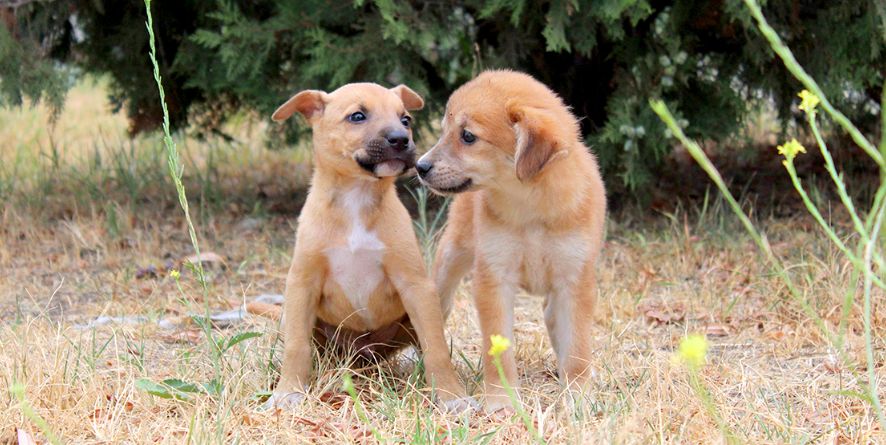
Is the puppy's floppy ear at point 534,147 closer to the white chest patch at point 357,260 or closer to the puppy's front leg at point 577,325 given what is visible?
the puppy's front leg at point 577,325

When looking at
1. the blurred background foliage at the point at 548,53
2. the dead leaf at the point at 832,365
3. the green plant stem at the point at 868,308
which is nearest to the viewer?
the green plant stem at the point at 868,308

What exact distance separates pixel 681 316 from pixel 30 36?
378 centimetres

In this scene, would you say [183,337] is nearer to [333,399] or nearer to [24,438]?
[333,399]

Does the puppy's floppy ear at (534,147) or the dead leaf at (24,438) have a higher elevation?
the puppy's floppy ear at (534,147)

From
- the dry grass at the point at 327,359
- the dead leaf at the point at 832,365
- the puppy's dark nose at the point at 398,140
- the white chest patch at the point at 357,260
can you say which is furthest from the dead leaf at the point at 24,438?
the dead leaf at the point at 832,365

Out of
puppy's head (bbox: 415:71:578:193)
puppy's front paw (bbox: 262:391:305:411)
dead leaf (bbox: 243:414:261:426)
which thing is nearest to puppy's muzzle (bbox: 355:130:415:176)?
puppy's head (bbox: 415:71:578:193)

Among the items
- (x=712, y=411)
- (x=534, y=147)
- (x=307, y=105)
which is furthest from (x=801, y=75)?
(x=307, y=105)

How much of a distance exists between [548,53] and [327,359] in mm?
2905

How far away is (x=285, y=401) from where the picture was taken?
3691 millimetres

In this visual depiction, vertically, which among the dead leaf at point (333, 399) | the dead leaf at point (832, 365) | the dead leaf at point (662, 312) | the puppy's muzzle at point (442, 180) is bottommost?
the dead leaf at point (662, 312)

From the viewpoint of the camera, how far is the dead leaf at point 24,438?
3.25m

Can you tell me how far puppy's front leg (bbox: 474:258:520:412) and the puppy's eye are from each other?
414 mm

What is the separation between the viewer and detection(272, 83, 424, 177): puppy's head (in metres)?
3.84

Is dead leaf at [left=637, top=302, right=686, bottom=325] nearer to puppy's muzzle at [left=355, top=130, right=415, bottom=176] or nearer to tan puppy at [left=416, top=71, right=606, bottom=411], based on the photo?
tan puppy at [left=416, top=71, right=606, bottom=411]
